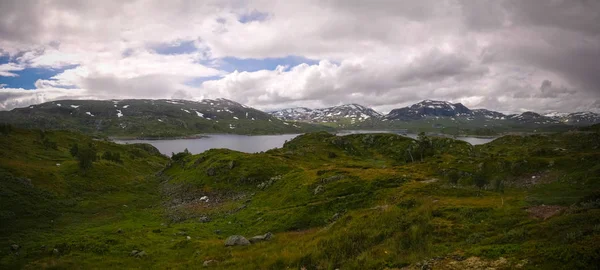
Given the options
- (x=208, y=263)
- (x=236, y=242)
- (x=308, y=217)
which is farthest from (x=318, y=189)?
(x=208, y=263)

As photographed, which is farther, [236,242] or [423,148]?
[423,148]

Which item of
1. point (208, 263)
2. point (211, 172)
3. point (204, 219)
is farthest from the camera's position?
point (211, 172)

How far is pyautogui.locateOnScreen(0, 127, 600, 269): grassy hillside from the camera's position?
675 inches

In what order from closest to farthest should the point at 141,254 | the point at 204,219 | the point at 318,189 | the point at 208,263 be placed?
the point at 208,263, the point at 141,254, the point at 204,219, the point at 318,189

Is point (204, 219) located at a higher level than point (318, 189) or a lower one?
lower

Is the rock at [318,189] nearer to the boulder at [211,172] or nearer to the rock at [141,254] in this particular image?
the rock at [141,254]

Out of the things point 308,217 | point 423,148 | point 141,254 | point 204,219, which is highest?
point 423,148

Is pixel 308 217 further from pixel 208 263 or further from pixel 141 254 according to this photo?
pixel 141 254

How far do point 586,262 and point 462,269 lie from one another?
4.58 m

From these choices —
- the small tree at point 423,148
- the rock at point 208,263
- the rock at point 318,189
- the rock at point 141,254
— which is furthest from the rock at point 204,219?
the small tree at point 423,148

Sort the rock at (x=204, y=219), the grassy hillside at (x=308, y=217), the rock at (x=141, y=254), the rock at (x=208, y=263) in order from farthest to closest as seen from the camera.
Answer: the rock at (x=204, y=219) < the rock at (x=141, y=254) < the rock at (x=208, y=263) < the grassy hillside at (x=308, y=217)

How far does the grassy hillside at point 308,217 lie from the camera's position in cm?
1716

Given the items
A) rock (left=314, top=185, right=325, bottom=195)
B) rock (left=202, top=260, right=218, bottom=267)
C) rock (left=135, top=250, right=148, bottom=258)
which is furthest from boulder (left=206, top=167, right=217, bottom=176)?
rock (left=202, top=260, right=218, bottom=267)

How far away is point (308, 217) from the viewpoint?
118 feet
